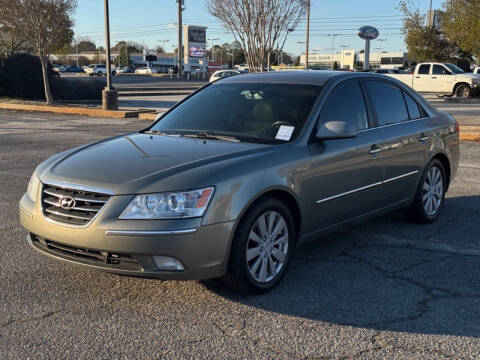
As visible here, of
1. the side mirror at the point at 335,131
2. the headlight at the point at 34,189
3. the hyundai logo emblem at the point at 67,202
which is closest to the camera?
the hyundai logo emblem at the point at 67,202

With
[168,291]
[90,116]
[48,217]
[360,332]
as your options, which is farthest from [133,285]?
[90,116]

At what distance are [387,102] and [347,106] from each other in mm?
765

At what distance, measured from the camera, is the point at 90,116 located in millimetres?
19859

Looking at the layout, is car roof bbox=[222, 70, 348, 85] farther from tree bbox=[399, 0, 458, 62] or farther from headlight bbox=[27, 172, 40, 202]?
tree bbox=[399, 0, 458, 62]

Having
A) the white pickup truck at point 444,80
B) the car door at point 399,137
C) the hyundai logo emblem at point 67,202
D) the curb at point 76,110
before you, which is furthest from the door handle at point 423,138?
the white pickup truck at point 444,80

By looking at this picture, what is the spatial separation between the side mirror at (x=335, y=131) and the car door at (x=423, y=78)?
85.6 ft

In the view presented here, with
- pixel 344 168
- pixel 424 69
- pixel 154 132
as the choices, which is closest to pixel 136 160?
pixel 154 132

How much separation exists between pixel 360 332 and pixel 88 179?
2.10 metres

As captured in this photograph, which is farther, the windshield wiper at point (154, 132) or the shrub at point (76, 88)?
the shrub at point (76, 88)

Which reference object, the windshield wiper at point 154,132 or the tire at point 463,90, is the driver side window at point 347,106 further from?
the tire at point 463,90

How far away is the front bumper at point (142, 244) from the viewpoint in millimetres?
3641

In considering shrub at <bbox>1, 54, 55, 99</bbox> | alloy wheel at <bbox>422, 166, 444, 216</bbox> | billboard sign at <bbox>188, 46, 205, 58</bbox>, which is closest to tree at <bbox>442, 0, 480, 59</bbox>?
shrub at <bbox>1, 54, 55, 99</bbox>

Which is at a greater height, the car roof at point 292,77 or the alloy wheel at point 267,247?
the car roof at point 292,77

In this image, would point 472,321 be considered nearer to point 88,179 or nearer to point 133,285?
point 133,285
